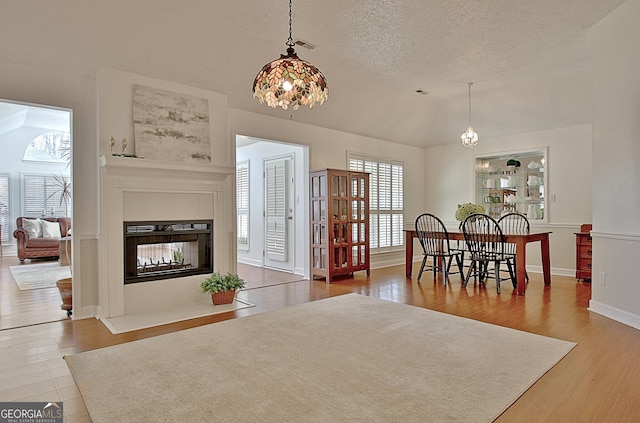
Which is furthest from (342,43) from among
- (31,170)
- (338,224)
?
(31,170)

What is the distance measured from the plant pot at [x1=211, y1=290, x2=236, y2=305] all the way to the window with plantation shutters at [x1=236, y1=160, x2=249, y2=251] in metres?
3.52

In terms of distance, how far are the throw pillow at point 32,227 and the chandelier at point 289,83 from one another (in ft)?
28.4

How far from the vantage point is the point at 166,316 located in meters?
4.00

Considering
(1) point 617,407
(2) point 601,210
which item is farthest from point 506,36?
(1) point 617,407

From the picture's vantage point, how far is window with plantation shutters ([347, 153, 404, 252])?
719cm

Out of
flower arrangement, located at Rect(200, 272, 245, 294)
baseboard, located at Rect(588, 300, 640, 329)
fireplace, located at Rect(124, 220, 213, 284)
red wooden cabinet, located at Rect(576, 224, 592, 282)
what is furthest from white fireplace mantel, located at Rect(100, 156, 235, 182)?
red wooden cabinet, located at Rect(576, 224, 592, 282)

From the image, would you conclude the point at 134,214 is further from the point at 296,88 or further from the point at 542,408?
the point at 542,408

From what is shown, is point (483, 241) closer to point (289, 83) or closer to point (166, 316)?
point (289, 83)

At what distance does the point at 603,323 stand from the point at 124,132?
17.2 ft

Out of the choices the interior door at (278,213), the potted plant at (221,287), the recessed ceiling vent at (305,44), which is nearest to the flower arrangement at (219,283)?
the potted plant at (221,287)

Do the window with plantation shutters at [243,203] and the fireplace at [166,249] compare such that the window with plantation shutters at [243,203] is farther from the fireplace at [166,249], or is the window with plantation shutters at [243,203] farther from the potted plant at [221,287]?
the potted plant at [221,287]

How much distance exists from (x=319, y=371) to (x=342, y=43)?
140 inches

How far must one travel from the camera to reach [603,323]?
367cm

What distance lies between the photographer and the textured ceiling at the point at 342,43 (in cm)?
355
